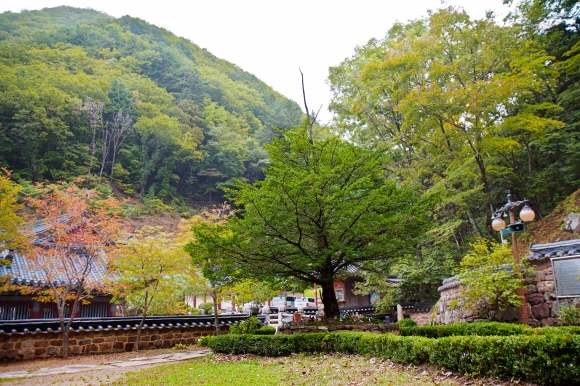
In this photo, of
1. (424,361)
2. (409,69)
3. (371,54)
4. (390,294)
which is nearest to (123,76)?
(371,54)

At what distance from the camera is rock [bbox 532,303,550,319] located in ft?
27.6

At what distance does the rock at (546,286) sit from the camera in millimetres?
8405

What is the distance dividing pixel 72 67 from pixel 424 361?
5215 centimetres

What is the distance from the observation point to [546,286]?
852 cm

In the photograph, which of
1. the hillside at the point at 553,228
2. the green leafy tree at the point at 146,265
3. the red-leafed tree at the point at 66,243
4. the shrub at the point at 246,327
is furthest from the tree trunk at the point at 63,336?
the hillside at the point at 553,228

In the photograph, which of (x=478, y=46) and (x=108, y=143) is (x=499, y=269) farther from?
(x=108, y=143)

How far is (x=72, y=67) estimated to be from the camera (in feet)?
142

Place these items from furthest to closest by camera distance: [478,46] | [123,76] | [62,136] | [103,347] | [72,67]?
[123,76], [72,67], [62,136], [478,46], [103,347]

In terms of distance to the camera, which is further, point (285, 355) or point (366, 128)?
point (366, 128)

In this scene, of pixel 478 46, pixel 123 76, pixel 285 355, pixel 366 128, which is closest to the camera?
pixel 285 355

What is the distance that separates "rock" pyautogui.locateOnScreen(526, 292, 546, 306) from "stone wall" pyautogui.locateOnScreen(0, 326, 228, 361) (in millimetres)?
11840

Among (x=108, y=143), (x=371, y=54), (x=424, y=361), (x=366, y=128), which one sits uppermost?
(x=108, y=143)

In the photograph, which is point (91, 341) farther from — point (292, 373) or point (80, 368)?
point (292, 373)

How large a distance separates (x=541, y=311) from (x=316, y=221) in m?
6.17
